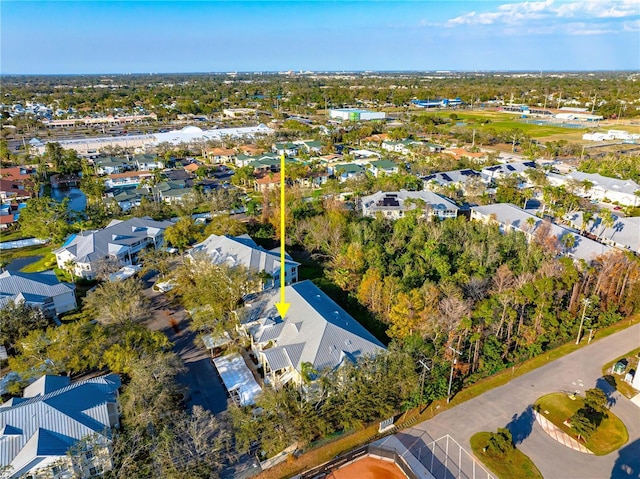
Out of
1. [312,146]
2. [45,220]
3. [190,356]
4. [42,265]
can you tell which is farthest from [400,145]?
[190,356]

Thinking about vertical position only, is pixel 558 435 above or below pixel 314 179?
below

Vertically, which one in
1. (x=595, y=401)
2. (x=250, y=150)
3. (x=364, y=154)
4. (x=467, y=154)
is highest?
(x=467, y=154)

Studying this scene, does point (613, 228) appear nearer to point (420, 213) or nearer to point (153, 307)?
point (420, 213)

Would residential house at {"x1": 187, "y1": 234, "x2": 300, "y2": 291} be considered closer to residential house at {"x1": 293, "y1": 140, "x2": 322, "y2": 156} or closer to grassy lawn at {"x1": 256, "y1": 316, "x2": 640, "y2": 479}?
grassy lawn at {"x1": 256, "y1": 316, "x2": 640, "y2": 479}

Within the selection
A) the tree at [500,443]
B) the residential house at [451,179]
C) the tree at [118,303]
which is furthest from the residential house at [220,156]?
the tree at [500,443]

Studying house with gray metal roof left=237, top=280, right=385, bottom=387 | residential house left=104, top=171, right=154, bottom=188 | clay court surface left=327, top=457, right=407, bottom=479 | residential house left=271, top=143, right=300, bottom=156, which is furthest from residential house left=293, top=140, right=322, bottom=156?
clay court surface left=327, top=457, right=407, bottom=479

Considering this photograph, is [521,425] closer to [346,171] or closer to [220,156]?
[346,171]

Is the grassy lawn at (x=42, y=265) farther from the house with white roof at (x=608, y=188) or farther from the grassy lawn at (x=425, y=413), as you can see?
the house with white roof at (x=608, y=188)
